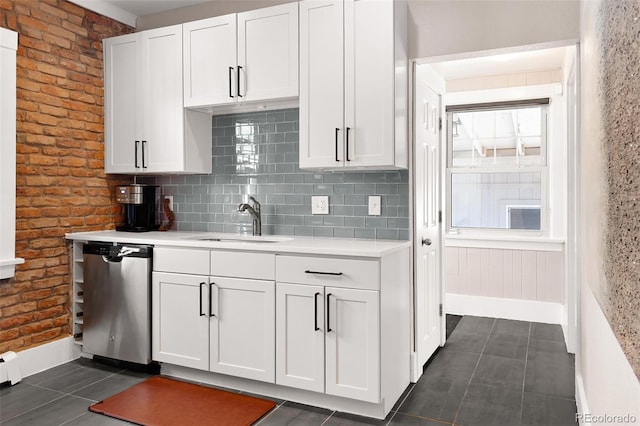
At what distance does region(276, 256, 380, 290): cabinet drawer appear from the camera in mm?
2553

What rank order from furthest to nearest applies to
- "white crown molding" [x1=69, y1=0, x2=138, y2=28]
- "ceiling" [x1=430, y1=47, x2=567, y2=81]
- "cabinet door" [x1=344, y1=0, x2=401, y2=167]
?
1. "ceiling" [x1=430, y1=47, x2=567, y2=81]
2. "white crown molding" [x1=69, y1=0, x2=138, y2=28]
3. "cabinet door" [x1=344, y1=0, x2=401, y2=167]

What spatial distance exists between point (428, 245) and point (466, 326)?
1.46 m

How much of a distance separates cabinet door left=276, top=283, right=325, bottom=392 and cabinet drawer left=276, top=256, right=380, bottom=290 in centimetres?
5

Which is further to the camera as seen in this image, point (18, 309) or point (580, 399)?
point (18, 309)

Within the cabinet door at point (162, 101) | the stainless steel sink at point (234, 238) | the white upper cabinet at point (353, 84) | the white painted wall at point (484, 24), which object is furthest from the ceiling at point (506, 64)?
the cabinet door at point (162, 101)

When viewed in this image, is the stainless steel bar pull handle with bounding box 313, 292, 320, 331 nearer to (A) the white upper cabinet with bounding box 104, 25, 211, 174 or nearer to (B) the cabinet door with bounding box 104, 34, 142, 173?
(A) the white upper cabinet with bounding box 104, 25, 211, 174

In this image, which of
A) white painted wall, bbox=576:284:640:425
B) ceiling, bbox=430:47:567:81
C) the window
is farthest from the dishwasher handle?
the window

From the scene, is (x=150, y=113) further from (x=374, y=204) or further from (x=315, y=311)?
(x=315, y=311)

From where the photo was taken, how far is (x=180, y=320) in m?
3.10

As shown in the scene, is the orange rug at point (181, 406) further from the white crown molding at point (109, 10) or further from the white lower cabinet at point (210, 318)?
the white crown molding at point (109, 10)

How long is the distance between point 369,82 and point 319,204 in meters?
0.94

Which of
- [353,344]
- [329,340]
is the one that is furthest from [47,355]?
[353,344]

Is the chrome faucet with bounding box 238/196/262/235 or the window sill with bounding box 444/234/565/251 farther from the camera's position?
the window sill with bounding box 444/234/565/251

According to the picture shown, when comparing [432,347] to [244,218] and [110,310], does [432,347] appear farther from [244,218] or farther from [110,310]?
[110,310]
